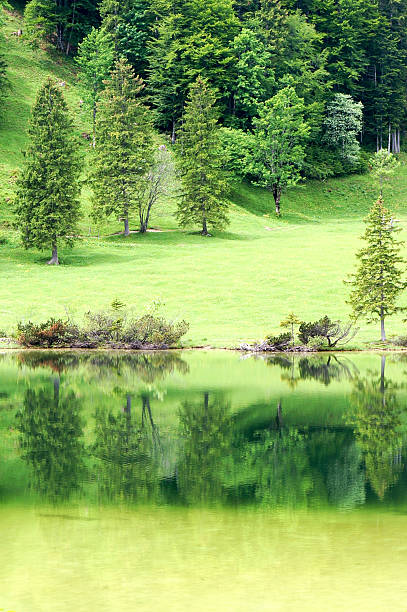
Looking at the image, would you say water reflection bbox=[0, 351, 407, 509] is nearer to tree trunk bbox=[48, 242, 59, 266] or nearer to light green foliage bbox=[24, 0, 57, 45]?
tree trunk bbox=[48, 242, 59, 266]

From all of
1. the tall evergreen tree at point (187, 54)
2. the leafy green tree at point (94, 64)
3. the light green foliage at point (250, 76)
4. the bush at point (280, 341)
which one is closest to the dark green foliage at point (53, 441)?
the bush at point (280, 341)

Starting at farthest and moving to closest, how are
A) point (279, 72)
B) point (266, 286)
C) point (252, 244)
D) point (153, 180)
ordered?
point (279, 72) → point (153, 180) → point (252, 244) → point (266, 286)

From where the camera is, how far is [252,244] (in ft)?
227

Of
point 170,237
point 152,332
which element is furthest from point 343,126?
point 152,332

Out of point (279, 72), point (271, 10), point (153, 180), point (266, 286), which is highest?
point (271, 10)

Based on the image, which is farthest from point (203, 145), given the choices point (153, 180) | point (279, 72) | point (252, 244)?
point (279, 72)

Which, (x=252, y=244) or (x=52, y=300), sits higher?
Result: (x=252, y=244)

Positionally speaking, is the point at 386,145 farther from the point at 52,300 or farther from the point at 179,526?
the point at 179,526

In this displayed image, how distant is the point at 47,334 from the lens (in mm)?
41281

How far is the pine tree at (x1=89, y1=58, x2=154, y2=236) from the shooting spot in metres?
72.4

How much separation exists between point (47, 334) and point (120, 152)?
3609cm

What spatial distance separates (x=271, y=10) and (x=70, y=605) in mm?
109696

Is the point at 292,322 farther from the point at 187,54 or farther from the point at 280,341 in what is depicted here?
the point at 187,54

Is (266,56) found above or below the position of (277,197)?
above
